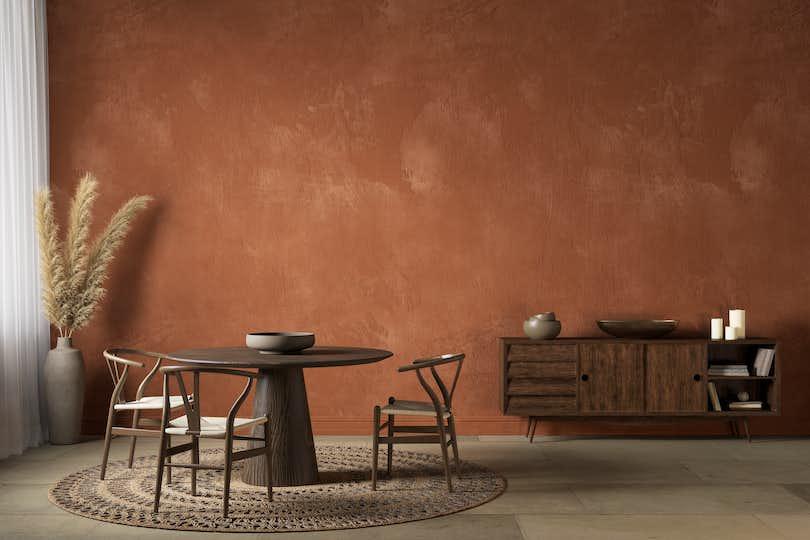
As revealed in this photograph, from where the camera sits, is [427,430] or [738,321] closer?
[427,430]

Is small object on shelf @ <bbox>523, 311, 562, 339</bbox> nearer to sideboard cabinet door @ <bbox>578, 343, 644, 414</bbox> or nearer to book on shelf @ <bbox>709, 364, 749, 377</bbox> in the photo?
sideboard cabinet door @ <bbox>578, 343, 644, 414</bbox>

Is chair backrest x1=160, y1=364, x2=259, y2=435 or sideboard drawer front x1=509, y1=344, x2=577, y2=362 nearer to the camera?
chair backrest x1=160, y1=364, x2=259, y2=435

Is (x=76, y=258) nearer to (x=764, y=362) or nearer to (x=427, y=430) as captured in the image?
(x=427, y=430)

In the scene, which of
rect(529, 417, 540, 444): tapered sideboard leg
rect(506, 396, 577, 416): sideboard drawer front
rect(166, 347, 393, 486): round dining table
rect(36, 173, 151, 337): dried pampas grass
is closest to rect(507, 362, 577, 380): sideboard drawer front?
rect(506, 396, 577, 416): sideboard drawer front

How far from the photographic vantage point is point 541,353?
5.81 meters

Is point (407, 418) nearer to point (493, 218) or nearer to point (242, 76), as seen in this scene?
point (493, 218)

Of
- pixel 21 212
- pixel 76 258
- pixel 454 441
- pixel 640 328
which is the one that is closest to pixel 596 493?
pixel 454 441

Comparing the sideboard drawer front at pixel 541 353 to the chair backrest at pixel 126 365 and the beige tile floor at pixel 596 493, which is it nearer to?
the beige tile floor at pixel 596 493

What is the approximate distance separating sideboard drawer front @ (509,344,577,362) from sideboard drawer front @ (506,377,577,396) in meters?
0.15

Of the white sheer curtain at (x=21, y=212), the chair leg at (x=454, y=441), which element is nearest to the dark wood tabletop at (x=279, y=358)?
the chair leg at (x=454, y=441)

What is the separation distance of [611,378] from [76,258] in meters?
3.64

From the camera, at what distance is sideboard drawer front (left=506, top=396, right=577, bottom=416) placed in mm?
5789

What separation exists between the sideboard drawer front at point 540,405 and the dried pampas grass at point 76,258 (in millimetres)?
2844

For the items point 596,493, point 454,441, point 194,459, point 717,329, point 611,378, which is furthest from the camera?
point 717,329
